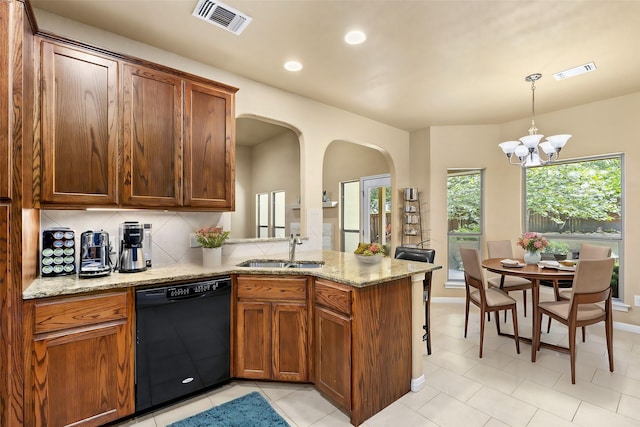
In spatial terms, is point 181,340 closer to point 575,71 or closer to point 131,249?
point 131,249

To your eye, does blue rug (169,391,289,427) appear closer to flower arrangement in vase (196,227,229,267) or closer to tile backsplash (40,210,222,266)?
flower arrangement in vase (196,227,229,267)

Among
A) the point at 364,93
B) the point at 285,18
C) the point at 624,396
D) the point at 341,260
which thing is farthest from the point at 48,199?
the point at 624,396

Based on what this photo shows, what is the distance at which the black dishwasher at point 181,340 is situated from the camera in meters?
2.00

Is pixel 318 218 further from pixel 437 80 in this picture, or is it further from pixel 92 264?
pixel 92 264

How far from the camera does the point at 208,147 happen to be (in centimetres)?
256

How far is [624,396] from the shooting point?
7.50ft

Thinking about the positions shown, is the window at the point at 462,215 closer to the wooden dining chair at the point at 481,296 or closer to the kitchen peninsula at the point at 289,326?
the wooden dining chair at the point at 481,296

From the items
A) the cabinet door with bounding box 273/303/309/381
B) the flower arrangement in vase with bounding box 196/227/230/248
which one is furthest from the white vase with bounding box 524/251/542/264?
the flower arrangement in vase with bounding box 196/227/230/248

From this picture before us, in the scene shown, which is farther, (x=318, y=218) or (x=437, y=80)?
(x=318, y=218)

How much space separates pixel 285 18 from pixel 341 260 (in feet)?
6.58

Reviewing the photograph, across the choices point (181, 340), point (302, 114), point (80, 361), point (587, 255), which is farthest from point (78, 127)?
point (587, 255)

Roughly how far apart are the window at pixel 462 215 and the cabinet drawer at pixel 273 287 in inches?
129

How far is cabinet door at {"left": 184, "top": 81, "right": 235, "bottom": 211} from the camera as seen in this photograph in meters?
2.46

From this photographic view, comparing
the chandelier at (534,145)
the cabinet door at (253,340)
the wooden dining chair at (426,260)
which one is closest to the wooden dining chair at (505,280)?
the wooden dining chair at (426,260)
